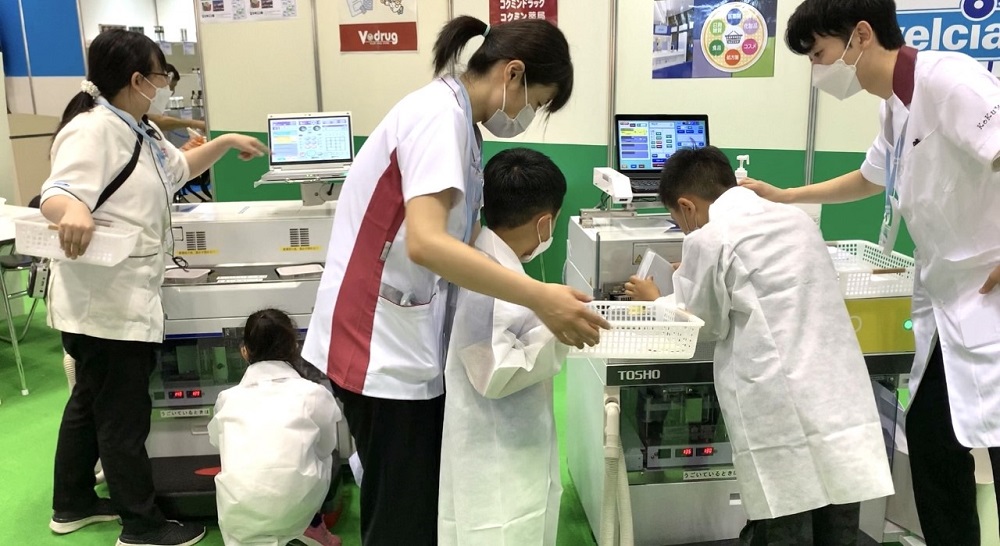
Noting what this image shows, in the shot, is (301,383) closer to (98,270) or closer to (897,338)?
(98,270)

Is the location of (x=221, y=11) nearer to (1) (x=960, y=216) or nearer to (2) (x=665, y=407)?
(2) (x=665, y=407)

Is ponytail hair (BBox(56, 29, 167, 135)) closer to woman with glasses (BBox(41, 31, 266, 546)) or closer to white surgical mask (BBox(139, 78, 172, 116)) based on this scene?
woman with glasses (BBox(41, 31, 266, 546))

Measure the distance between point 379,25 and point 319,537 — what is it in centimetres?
284

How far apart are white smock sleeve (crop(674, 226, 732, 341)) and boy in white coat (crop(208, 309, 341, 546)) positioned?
106 centimetres

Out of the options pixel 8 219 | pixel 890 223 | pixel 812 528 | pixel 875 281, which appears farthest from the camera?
pixel 8 219

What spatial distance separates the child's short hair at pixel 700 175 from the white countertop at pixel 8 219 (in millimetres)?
2645

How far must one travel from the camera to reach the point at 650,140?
2736mm

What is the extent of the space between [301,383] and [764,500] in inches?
49.1

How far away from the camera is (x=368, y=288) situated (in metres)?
1.40

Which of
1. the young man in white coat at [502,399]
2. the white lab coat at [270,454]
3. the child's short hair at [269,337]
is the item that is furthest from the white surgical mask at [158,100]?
the young man in white coat at [502,399]

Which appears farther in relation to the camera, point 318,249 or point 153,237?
point 318,249

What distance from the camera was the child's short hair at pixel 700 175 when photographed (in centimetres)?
178

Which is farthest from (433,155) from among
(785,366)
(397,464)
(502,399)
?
(785,366)

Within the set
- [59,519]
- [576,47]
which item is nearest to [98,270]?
[59,519]
